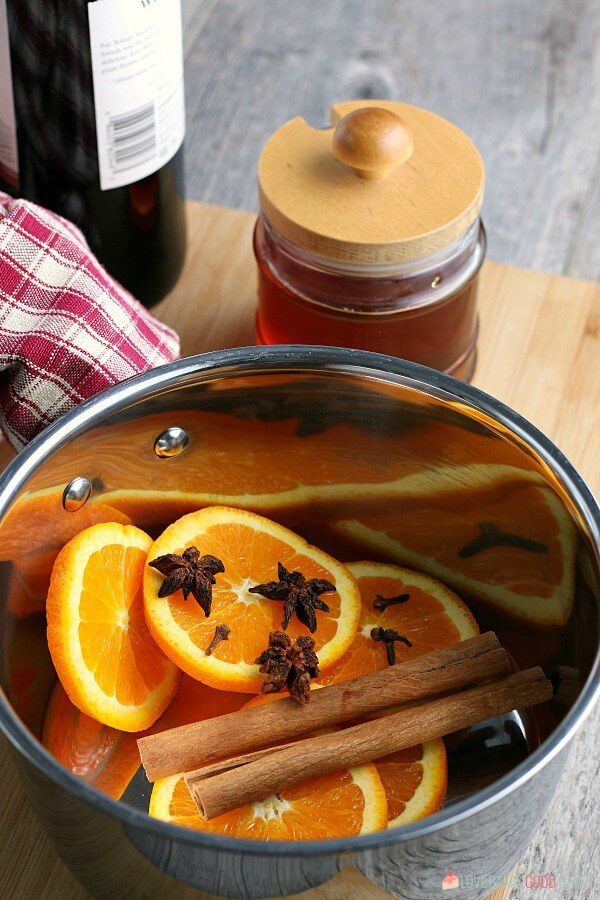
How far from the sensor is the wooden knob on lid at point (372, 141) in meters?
0.71

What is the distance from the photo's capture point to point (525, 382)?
0.88 m

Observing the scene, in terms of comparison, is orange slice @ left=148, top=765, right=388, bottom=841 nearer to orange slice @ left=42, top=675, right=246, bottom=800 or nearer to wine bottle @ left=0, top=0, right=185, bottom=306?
orange slice @ left=42, top=675, right=246, bottom=800

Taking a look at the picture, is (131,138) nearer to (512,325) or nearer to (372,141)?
(372,141)

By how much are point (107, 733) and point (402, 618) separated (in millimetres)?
192

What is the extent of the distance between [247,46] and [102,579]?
782 mm

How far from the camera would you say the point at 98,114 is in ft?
2.45

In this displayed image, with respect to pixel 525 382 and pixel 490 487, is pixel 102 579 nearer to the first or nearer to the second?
A: pixel 490 487

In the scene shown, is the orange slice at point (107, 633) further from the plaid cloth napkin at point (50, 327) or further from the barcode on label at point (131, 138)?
the barcode on label at point (131, 138)

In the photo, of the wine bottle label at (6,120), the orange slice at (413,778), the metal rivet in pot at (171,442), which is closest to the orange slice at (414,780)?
the orange slice at (413,778)

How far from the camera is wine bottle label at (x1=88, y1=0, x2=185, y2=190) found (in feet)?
2.31

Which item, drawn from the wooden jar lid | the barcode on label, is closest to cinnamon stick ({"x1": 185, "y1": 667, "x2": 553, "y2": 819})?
the wooden jar lid

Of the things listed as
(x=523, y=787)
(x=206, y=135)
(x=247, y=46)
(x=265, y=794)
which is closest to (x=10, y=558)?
(x=265, y=794)

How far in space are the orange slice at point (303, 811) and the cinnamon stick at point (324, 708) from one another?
19 millimetres

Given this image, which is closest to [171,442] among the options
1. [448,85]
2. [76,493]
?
[76,493]
